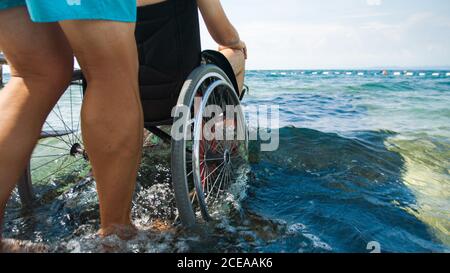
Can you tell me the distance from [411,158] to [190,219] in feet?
7.44

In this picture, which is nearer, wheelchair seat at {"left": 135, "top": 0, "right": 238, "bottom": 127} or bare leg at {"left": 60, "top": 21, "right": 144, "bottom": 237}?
bare leg at {"left": 60, "top": 21, "right": 144, "bottom": 237}

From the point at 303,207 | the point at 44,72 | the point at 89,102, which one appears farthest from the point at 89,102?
the point at 303,207

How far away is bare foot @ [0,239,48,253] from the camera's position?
1.12 m

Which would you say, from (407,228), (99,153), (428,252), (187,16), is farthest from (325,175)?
(99,153)

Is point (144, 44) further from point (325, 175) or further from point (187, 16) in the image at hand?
point (325, 175)

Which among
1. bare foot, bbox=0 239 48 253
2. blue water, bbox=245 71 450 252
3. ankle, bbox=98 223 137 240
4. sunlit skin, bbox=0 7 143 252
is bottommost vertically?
blue water, bbox=245 71 450 252

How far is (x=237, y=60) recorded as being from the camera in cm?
205

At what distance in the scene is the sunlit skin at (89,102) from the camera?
3.40 feet

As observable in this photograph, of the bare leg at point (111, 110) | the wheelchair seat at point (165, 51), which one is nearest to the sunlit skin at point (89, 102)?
the bare leg at point (111, 110)

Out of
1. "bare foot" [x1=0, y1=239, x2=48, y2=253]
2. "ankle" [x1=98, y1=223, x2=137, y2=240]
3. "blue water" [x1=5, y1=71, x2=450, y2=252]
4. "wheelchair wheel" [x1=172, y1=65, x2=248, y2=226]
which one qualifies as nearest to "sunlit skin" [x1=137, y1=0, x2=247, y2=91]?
"wheelchair wheel" [x1=172, y1=65, x2=248, y2=226]

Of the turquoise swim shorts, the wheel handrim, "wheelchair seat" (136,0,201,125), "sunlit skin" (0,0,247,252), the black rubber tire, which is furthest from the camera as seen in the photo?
"wheelchair seat" (136,0,201,125)

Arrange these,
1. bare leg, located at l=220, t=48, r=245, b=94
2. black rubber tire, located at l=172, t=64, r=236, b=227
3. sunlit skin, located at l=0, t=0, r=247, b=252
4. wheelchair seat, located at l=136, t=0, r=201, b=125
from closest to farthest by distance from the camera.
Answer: sunlit skin, located at l=0, t=0, r=247, b=252 → black rubber tire, located at l=172, t=64, r=236, b=227 → wheelchair seat, located at l=136, t=0, r=201, b=125 → bare leg, located at l=220, t=48, r=245, b=94

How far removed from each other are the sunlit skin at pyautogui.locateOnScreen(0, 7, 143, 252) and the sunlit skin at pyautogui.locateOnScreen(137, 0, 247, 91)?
1.55 feet

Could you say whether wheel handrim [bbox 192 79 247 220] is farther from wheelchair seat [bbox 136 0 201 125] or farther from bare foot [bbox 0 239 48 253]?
bare foot [bbox 0 239 48 253]
